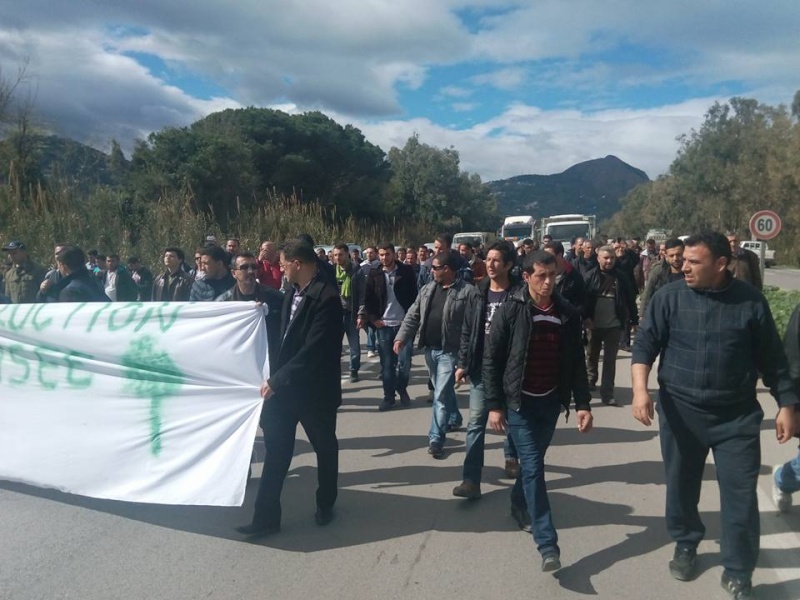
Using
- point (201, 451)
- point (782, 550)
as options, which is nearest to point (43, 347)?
point (201, 451)

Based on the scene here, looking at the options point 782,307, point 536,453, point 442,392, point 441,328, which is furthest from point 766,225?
point 536,453

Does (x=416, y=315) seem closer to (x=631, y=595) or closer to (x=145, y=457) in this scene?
(x=145, y=457)

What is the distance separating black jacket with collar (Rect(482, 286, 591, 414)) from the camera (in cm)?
409

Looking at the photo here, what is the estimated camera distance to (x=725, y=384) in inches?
139

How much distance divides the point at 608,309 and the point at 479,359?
11.7 ft

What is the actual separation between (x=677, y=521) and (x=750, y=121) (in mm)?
68357

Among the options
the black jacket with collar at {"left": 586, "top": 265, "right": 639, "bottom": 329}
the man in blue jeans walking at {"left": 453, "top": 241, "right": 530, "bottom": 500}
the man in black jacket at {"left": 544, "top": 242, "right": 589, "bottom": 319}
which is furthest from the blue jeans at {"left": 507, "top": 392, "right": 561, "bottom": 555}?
the black jacket with collar at {"left": 586, "top": 265, "right": 639, "bottom": 329}

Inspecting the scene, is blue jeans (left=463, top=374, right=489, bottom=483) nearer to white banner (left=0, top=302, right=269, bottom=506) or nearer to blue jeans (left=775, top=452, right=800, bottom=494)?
white banner (left=0, top=302, right=269, bottom=506)

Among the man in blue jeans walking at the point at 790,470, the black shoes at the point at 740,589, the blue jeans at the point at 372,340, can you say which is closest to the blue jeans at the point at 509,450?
the man in blue jeans walking at the point at 790,470

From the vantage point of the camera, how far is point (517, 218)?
35156 millimetres

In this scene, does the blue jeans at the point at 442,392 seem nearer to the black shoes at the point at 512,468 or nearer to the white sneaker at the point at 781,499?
the black shoes at the point at 512,468

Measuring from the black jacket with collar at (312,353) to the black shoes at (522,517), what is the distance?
1.37 meters

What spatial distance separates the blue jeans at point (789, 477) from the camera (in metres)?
4.46

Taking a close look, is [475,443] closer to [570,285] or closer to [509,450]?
[509,450]
